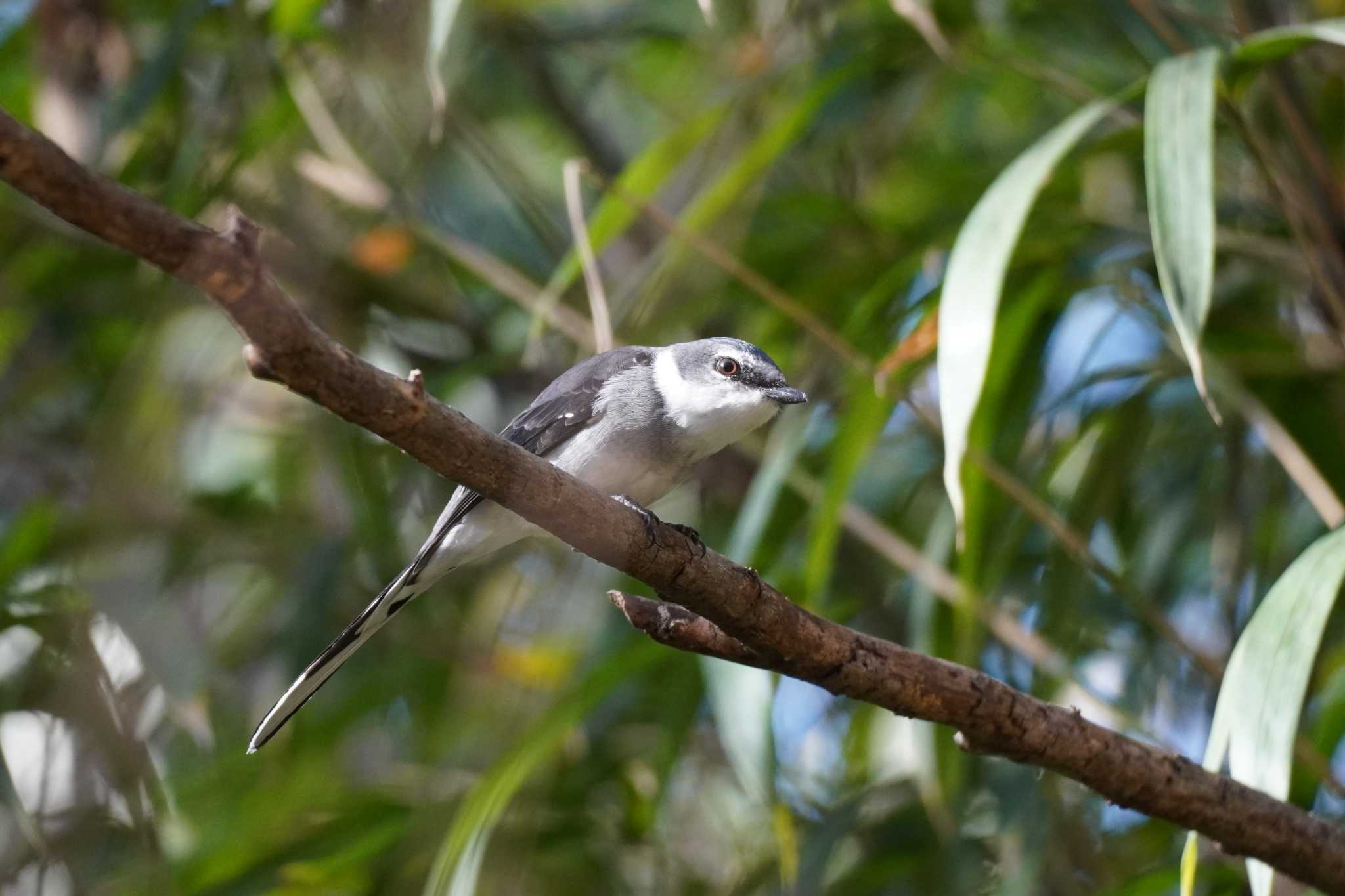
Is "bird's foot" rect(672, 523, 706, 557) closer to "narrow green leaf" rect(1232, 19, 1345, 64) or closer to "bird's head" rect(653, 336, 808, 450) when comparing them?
"bird's head" rect(653, 336, 808, 450)

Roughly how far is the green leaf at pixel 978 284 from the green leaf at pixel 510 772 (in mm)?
1289

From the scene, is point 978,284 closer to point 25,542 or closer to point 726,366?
point 726,366

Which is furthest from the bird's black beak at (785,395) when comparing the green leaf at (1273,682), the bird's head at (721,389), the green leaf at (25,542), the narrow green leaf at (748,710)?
the green leaf at (25,542)

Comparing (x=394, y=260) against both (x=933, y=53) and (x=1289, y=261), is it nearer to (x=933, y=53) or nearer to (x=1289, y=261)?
(x=933, y=53)

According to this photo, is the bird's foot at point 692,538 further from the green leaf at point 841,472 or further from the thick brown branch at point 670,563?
the green leaf at point 841,472

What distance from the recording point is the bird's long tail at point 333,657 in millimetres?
2904

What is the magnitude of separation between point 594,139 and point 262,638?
2.43 m

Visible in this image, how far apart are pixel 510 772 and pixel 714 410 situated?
1009 mm

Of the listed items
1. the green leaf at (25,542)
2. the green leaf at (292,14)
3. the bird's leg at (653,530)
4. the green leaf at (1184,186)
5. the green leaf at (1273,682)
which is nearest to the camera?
the bird's leg at (653,530)

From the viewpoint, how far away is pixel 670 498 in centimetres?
515

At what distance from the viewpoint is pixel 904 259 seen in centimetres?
392

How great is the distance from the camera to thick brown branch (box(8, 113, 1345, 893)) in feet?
5.00

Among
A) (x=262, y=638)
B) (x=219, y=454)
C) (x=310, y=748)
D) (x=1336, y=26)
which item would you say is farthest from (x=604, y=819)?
(x=1336, y=26)

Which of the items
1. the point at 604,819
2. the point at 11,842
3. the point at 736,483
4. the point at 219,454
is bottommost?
the point at 11,842
